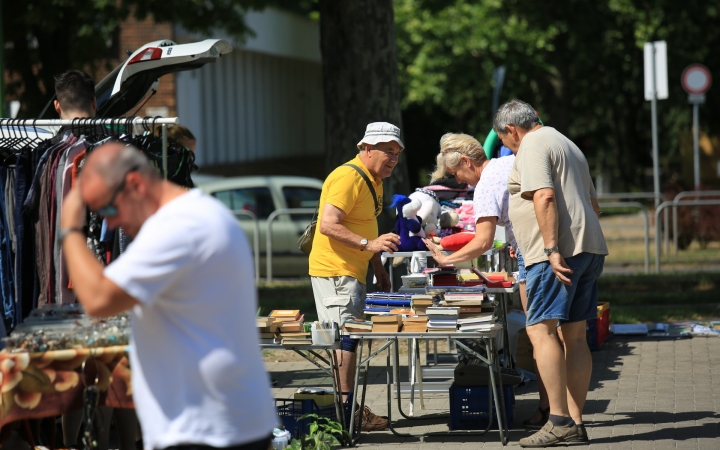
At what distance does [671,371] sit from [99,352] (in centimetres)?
541

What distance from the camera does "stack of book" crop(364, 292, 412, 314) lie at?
20.7 feet

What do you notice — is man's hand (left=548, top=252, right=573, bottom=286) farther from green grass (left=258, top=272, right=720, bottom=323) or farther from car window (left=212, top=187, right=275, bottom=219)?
car window (left=212, top=187, right=275, bottom=219)

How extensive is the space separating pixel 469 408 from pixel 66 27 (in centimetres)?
1230

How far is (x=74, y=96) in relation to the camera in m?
6.25

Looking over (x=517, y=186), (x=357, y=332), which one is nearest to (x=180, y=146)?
(x=357, y=332)

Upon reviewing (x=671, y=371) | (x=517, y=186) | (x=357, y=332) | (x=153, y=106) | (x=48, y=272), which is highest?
(x=153, y=106)

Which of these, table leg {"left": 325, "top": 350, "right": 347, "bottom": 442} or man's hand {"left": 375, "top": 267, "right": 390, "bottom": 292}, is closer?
table leg {"left": 325, "top": 350, "right": 347, "bottom": 442}

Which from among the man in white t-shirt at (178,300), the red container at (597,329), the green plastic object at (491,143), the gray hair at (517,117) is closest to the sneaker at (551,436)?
the gray hair at (517,117)

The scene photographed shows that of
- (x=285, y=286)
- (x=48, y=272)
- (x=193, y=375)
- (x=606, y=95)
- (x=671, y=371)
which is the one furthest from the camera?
(x=606, y=95)

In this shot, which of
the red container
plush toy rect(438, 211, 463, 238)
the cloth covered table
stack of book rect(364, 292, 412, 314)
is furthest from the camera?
the red container

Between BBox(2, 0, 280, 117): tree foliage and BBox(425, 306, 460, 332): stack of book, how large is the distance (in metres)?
11.4

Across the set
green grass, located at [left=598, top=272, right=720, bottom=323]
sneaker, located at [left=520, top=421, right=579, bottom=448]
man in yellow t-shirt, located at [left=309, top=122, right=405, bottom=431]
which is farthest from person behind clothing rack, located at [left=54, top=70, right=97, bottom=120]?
green grass, located at [left=598, top=272, right=720, bottom=323]

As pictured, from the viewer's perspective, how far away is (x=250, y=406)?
312 cm

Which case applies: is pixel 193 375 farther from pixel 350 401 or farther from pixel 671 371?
pixel 671 371
